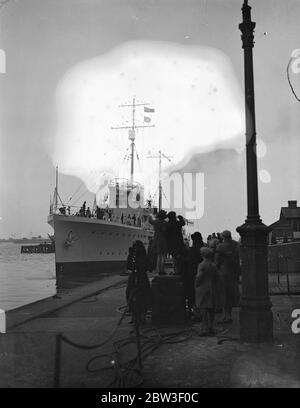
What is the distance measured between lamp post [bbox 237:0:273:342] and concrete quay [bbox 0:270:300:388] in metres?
0.29

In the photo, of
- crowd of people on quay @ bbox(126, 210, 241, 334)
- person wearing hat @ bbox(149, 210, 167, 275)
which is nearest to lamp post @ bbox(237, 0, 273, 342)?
crowd of people on quay @ bbox(126, 210, 241, 334)

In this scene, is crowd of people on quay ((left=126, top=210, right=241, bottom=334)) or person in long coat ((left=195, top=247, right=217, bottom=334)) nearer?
person in long coat ((left=195, top=247, right=217, bottom=334))

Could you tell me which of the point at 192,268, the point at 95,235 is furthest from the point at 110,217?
the point at 192,268

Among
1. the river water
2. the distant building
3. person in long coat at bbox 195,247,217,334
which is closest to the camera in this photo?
person in long coat at bbox 195,247,217,334

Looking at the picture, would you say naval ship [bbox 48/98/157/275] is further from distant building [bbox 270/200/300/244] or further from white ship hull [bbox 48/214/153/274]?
distant building [bbox 270/200/300/244]

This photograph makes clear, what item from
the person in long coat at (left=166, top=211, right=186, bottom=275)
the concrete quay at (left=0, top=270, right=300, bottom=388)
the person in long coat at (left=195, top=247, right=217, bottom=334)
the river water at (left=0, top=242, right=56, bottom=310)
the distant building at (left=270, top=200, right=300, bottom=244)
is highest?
the distant building at (left=270, top=200, right=300, bottom=244)

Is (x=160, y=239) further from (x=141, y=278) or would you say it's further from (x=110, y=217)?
(x=110, y=217)

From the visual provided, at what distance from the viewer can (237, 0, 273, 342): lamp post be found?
6266 millimetres

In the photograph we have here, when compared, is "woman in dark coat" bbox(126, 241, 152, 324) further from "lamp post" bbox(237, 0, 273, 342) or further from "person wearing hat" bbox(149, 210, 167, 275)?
"lamp post" bbox(237, 0, 273, 342)

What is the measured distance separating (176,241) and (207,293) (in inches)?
63.6

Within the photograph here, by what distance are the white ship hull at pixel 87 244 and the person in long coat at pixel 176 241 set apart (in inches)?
1027

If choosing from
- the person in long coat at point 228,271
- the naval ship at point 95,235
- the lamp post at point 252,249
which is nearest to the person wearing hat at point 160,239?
the person in long coat at point 228,271

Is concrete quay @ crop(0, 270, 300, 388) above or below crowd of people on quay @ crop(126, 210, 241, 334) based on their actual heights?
below

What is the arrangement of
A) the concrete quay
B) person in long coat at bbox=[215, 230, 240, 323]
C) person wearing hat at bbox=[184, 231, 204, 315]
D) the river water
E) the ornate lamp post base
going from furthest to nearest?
the river water, person wearing hat at bbox=[184, 231, 204, 315], person in long coat at bbox=[215, 230, 240, 323], the ornate lamp post base, the concrete quay
